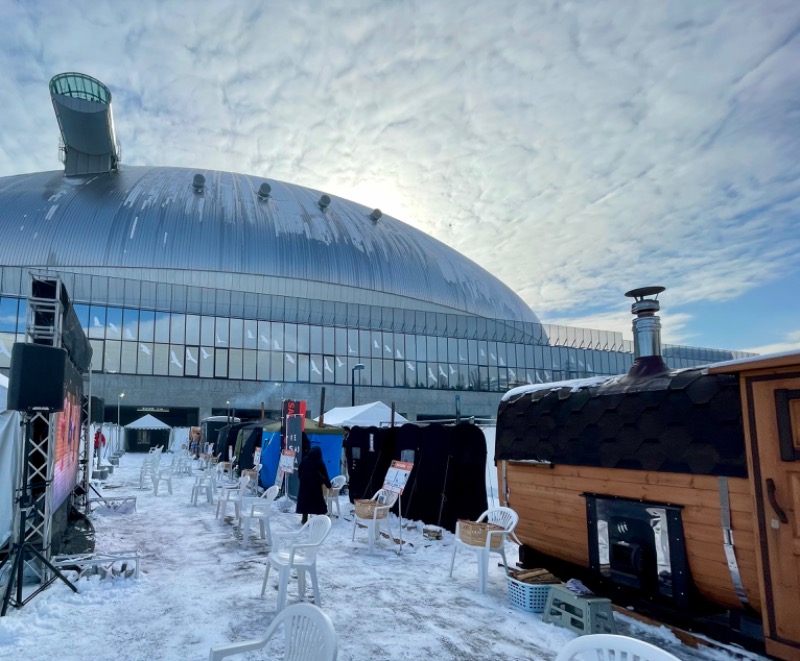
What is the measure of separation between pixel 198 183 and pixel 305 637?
6364 centimetres

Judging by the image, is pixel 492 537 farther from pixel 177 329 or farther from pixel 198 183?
pixel 198 183

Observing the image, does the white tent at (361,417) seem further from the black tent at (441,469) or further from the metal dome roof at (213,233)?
the metal dome roof at (213,233)

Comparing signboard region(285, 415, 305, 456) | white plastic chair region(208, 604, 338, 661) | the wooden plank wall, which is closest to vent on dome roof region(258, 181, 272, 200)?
signboard region(285, 415, 305, 456)

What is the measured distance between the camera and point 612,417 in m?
6.75

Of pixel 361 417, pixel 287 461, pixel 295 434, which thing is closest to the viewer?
pixel 287 461

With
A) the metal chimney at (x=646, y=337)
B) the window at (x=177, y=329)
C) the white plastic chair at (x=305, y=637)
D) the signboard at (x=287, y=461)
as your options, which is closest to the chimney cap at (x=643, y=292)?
the metal chimney at (x=646, y=337)

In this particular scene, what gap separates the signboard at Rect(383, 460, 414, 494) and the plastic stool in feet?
17.1

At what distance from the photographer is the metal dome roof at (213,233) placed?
53.7 metres

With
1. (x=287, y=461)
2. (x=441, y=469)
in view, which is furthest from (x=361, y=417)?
(x=441, y=469)

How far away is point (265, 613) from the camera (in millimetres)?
6523

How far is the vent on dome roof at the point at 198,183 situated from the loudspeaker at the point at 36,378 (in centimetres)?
5815

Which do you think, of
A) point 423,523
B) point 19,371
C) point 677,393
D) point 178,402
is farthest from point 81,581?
point 178,402

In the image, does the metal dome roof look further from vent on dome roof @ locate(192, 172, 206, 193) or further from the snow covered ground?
the snow covered ground

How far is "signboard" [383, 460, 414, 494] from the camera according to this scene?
37.2 feet
